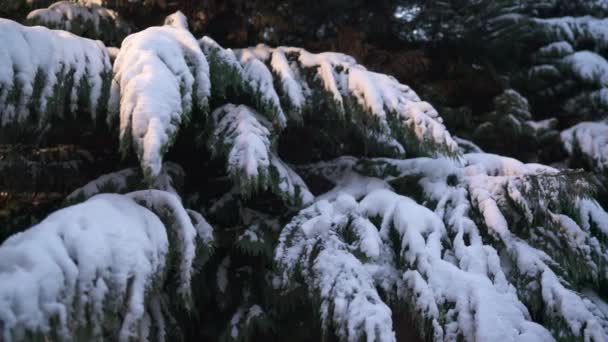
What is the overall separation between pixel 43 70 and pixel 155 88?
302mm

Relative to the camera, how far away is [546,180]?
1.47 metres

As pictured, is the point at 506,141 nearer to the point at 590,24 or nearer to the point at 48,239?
the point at 590,24

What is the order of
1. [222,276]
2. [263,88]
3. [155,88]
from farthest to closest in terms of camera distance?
[222,276]
[263,88]
[155,88]

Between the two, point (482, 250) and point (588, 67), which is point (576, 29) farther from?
point (482, 250)

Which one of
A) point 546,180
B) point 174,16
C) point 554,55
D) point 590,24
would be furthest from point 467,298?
point 590,24

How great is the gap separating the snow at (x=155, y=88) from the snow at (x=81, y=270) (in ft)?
0.50

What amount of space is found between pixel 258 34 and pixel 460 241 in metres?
1.44

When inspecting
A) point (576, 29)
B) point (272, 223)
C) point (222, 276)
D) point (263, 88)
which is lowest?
point (222, 276)

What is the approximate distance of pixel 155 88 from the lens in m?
1.19

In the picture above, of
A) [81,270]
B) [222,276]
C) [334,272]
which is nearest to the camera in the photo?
[81,270]

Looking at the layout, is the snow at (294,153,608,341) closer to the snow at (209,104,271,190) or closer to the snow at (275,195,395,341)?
the snow at (275,195,395,341)

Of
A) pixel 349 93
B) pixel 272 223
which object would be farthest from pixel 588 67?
pixel 272 223

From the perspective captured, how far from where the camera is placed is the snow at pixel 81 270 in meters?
0.84

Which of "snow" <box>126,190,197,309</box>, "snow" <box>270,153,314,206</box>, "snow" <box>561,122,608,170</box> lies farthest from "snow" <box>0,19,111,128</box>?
"snow" <box>561,122,608,170</box>
